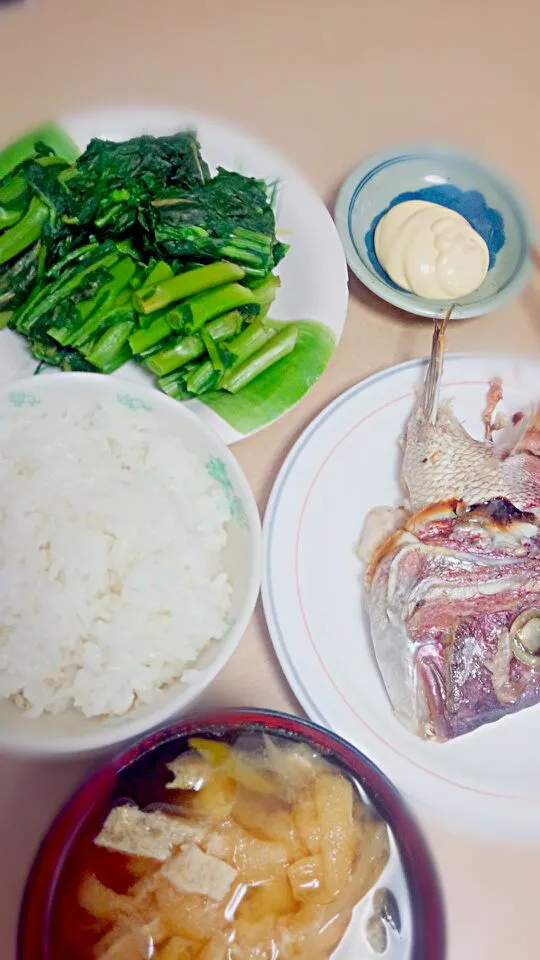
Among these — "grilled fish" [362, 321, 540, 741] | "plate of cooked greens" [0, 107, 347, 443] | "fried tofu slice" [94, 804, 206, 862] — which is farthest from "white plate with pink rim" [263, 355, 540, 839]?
"fried tofu slice" [94, 804, 206, 862]

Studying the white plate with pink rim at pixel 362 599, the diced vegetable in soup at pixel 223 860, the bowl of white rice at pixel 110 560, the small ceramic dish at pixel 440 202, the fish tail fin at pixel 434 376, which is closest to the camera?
the diced vegetable in soup at pixel 223 860

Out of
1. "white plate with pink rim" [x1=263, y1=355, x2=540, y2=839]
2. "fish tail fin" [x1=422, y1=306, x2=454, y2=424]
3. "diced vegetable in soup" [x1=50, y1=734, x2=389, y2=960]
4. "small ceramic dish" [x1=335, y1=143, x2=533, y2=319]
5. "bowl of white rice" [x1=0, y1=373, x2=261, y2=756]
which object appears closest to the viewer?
"diced vegetable in soup" [x1=50, y1=734, x2=389, y2=960]

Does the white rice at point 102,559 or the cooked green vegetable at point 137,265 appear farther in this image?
the cooked green vegetable at point 137,265

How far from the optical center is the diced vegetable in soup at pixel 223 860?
1.04 meters

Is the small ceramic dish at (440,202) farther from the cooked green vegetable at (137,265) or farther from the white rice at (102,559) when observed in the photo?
the white rice at (102,559)

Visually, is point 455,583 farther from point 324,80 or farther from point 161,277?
point 324,80

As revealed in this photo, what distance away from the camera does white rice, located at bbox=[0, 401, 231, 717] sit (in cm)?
123

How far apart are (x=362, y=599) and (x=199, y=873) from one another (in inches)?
22.6

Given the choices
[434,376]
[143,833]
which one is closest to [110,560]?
[143,833]

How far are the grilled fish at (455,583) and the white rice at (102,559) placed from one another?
13.0 inches

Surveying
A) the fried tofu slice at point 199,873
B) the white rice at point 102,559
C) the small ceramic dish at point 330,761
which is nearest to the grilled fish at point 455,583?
the small ceramic dish at point 330,761

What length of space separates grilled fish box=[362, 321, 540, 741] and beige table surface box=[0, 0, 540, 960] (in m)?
0.26

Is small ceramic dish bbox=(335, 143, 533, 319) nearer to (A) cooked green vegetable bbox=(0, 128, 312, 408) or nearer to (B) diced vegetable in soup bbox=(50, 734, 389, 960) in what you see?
(A) cooked green vegetable bbox=(0, 128, 312, 408)

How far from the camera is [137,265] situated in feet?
5.06
